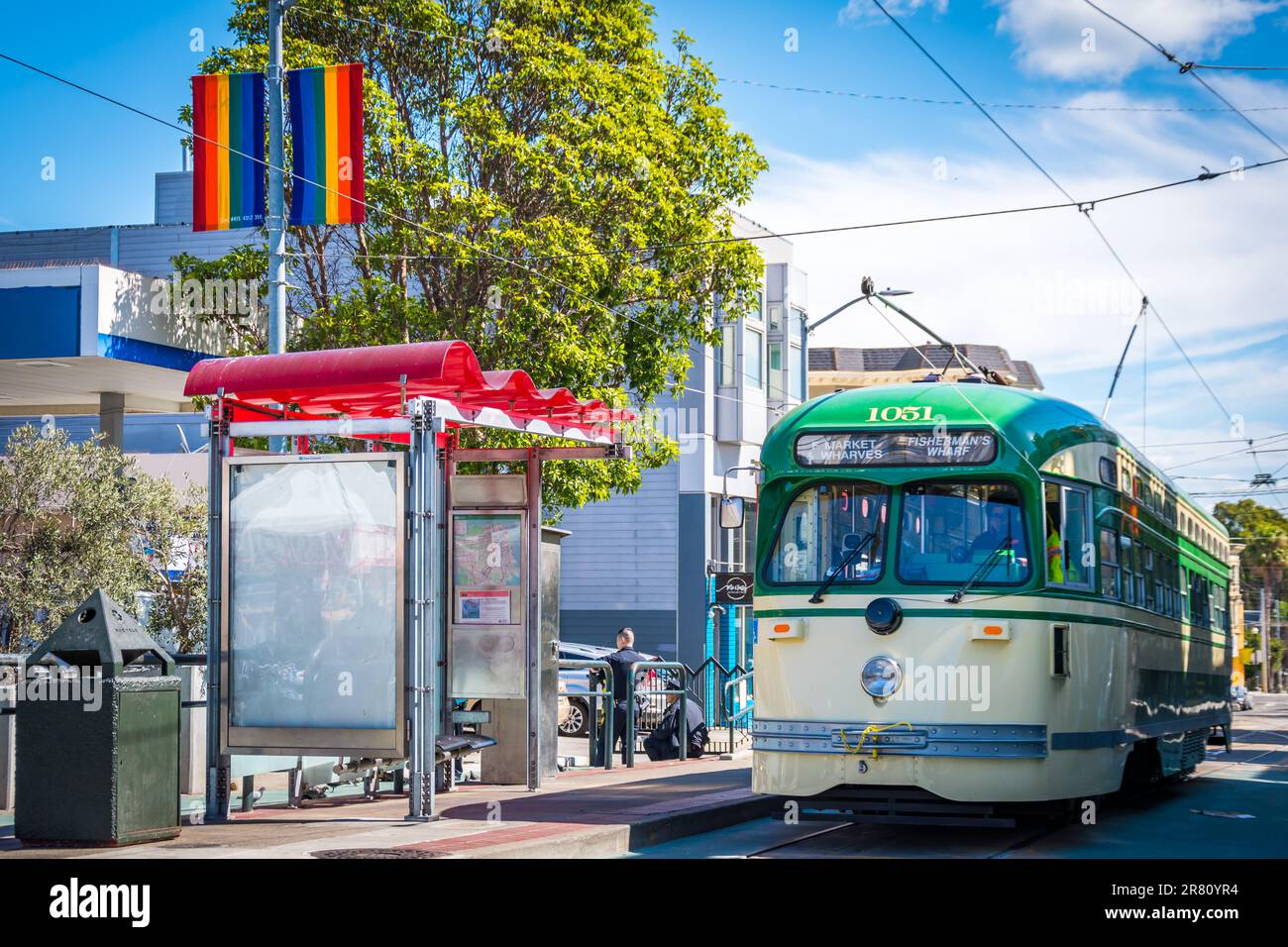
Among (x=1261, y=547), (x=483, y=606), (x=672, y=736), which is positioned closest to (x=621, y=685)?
(x=672, y=736)

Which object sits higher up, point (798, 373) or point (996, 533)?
point (798, 373)

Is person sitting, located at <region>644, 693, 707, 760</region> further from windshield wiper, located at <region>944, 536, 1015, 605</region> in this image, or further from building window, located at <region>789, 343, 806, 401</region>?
building window, located at <region>789, 343, 806, 401</region>

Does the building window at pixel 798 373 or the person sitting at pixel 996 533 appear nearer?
the person sitting at pixel 996 533

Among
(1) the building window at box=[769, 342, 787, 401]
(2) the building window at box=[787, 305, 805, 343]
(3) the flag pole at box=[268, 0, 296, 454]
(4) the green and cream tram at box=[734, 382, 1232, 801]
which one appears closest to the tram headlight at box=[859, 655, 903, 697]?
(4) the green and cream tram at box=[734, 382, 1232, 801]

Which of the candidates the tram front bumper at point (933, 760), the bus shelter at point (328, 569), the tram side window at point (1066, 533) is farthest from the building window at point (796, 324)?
the tram front bumper at point (933, 760)

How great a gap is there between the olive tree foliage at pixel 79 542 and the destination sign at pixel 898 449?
1054 cm

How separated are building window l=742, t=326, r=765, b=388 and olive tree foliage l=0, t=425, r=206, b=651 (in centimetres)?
1983

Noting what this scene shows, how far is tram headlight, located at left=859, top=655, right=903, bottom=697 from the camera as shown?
1110 cm

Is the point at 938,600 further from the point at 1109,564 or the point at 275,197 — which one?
the point at 275,197

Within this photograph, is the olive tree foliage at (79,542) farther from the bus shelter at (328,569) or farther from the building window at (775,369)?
the building window at (775,369)

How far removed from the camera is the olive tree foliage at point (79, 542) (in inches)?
763

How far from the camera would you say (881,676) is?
11.1 metres

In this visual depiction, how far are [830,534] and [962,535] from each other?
3.25 feet
